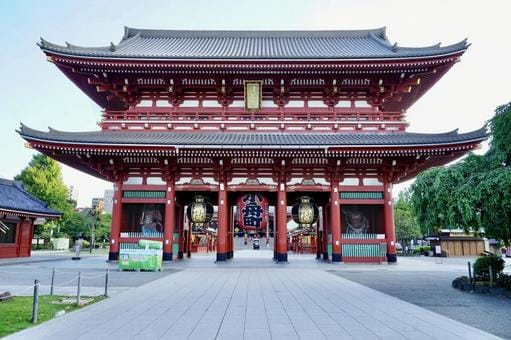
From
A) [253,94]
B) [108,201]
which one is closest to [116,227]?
[253,94]

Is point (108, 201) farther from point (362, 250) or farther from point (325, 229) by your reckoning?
point (362, 250)

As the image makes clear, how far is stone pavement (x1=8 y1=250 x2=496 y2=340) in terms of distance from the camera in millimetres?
6102

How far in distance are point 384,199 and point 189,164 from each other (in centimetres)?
1191

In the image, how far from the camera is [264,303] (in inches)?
347

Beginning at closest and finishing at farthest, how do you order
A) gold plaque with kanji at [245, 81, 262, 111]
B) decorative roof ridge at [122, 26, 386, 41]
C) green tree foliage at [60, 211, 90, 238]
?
1. gold plaque with kanji at [245, 81, 262, 111]
2. decorative roof ridge at [122, 26, 386, 41]
3. green tree foliage at [60, 211, 90, 238]

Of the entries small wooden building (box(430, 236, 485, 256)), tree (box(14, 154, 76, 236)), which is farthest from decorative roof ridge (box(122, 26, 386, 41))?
tree (box(14, 154, 76, 236))

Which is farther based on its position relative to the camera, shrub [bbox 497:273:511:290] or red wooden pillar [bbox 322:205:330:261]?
red wooden pillar [bbox 322:205:330:261]

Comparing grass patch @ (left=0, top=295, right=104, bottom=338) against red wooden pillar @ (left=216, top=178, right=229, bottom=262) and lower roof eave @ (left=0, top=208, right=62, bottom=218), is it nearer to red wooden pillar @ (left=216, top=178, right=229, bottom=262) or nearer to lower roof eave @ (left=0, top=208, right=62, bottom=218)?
red wooden pillar @ (left=216, top=178, right=229, bottom=262)

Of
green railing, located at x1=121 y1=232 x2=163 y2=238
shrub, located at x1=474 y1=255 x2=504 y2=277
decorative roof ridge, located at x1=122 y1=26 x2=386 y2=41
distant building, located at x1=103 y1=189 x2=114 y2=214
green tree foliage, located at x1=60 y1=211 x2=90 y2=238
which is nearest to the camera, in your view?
shrub, located at x1=474 y1=255 x2=504 y2=277

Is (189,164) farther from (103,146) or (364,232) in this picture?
(364,232)

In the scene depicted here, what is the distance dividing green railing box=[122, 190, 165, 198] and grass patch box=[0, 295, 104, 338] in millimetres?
10425

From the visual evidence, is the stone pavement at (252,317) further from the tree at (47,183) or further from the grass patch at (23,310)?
the tree at (47,183)

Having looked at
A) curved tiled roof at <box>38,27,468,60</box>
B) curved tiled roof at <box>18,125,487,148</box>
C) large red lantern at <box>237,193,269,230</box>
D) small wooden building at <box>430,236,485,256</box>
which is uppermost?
curved tiled roof at <box>38,27,468,60</box>

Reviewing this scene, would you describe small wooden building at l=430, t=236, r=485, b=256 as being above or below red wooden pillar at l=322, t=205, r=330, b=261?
below
